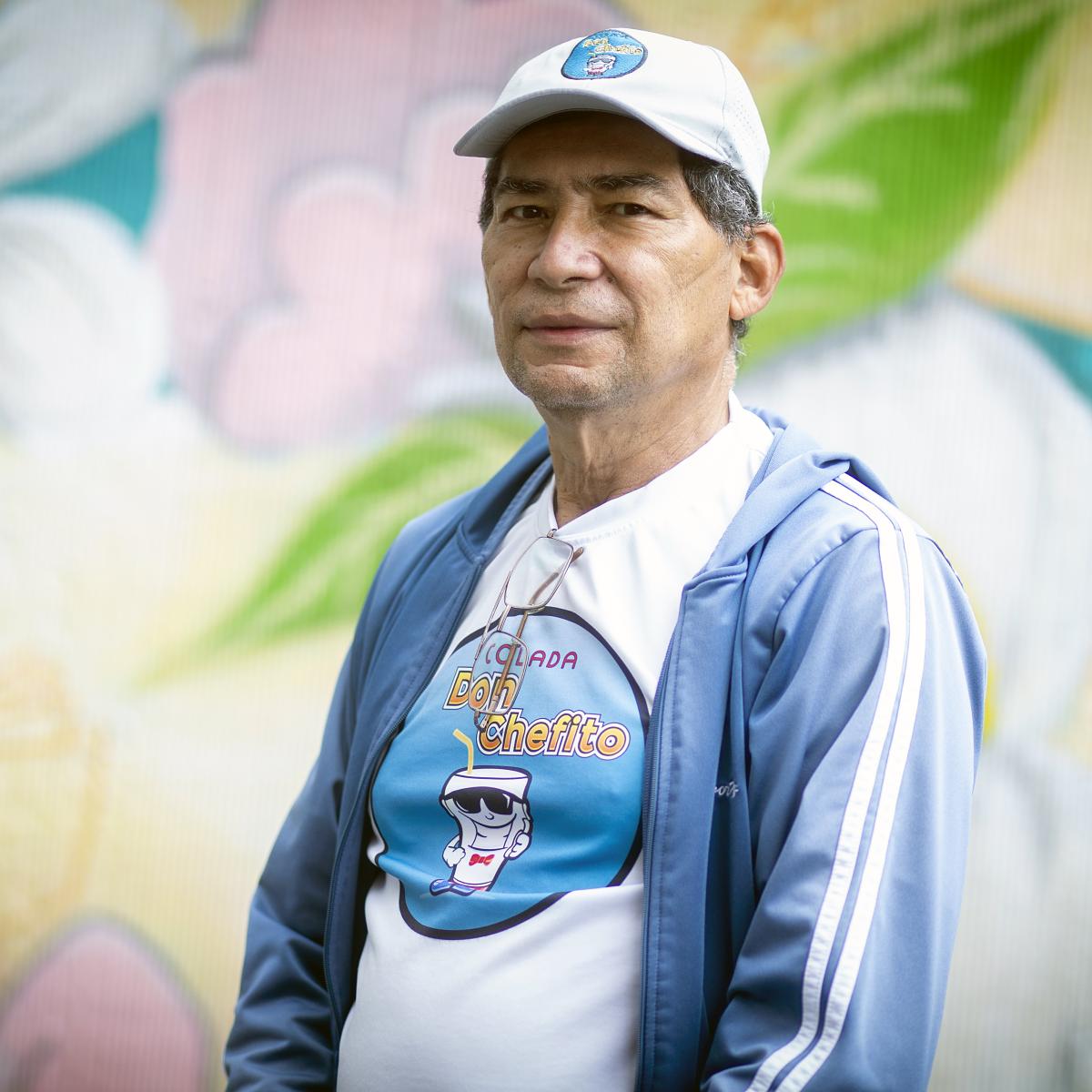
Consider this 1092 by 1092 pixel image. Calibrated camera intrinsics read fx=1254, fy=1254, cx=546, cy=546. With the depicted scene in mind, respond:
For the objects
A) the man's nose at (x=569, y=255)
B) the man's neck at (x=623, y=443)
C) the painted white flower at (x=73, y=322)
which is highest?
the painted white flower at (x=73, y=322)

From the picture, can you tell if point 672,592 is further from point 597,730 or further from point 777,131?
point 777,131

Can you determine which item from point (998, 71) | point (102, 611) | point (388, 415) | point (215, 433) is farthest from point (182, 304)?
point (998, 71)

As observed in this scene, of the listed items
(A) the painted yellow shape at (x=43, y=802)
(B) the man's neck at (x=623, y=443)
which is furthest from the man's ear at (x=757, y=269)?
(A) the painted yellow shape at (x=43, y=802)

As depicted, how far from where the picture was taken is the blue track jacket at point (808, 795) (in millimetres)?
1019

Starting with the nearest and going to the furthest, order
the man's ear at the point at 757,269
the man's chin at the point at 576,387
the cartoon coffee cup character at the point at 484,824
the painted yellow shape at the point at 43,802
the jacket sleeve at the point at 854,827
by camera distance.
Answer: the jacket sleeve at the point at 854,827
the cartoon coffee cup character at the point at 484,824
the man's chin at the point at 576,387
the man's ear at the point at 757,269
the painted yellow shape at the point at 43,802

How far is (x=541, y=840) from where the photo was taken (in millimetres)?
1210

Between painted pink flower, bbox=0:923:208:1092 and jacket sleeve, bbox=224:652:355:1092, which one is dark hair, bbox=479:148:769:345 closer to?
jacket sleeve, bbox=224:652:355:1092

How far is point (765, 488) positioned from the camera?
1.24m

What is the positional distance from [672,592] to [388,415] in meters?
1.58

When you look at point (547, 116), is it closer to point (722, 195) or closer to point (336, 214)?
point (722, 195)

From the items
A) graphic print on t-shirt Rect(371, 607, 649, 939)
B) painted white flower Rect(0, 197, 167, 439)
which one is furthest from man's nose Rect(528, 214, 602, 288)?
painted white flower Rect(0, 197, 167, 439)

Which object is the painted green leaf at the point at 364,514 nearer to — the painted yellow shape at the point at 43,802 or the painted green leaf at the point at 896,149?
the painted yellow shape at the point at 43,802

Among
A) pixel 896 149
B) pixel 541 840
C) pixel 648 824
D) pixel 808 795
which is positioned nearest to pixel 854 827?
pixel 808 795

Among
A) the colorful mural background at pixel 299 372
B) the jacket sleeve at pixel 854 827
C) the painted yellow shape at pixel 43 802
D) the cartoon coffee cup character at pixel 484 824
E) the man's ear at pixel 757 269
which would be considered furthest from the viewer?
the painted yellow shape at pixel 43 802
